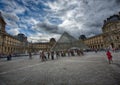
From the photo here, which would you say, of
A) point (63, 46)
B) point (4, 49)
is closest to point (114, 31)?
point (63, 46)

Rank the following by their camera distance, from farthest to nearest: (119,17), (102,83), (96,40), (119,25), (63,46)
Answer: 1. (96,40)
2. (119,17)
3. (119,25)
4. (63,46)
5. (102,83)

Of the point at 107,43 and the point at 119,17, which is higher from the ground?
the point at 119,17

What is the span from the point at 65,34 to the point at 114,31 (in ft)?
89.6

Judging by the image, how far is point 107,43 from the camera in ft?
181

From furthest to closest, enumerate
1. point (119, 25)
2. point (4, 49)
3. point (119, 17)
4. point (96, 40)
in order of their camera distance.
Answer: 1. point (96, 40)
2. point (119, 17)
3. point (119, 25)
4. point (4, 49)

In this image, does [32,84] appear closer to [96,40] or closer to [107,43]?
[107,43]

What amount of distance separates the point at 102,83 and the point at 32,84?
2.57 metres

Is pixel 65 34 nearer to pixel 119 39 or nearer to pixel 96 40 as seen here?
pixel 119 39

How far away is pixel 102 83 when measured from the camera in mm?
3762

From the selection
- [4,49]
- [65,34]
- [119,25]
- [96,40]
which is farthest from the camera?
[96,40]

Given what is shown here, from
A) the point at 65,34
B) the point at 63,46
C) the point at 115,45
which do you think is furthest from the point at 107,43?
the point at 63,46

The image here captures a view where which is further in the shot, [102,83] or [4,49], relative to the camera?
[4,49]

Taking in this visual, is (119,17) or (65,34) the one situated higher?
(119,17)

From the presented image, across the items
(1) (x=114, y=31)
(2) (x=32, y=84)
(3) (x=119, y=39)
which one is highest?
(1) (x=114, y=31)
